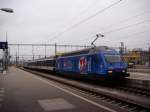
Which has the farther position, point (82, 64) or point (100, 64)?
point (82, 64)

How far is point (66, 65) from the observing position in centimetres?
3406

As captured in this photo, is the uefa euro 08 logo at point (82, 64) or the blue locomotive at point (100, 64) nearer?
the blue locomotive at point (100, 64)

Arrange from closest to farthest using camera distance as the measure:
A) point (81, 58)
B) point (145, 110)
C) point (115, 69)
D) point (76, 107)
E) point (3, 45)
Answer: point (145, 110) → point (76, 107) → point (115, 69) → point (81, 58) → point (3, 45)

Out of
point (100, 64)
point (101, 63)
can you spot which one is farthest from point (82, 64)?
point (101, 63)

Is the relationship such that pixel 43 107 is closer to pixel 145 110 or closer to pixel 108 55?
pixel 145 110

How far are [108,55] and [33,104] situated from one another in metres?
11.6

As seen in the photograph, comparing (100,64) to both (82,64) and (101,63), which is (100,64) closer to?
(101,63)

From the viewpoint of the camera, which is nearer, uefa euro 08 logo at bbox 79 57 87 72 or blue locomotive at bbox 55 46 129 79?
blue locomotive at bbox 55 46 129 79

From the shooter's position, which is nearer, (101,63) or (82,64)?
(101,63)

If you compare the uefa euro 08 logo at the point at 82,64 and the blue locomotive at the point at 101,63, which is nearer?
the blue locomotive at the point at 101,63

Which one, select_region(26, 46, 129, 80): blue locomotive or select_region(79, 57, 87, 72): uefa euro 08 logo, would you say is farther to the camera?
select_region(79, 57, 87, 72): uefa euro 08 logo

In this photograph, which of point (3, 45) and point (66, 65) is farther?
point (3, 45)

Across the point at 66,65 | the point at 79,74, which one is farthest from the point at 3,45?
the point at 79,74

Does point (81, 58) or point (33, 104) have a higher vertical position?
point (81, 58)
